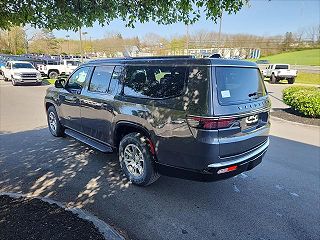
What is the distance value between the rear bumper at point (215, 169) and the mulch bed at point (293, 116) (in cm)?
629

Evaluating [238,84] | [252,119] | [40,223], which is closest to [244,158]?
[252,119]

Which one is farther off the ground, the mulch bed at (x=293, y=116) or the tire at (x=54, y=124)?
the tire at (x=54, y=124)

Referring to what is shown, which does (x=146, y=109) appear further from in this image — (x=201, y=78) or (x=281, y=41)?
(x=281, y=41)

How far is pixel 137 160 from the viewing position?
4.02 meters

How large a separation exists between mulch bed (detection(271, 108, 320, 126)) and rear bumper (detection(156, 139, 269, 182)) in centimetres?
629

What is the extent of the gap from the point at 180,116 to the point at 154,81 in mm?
747

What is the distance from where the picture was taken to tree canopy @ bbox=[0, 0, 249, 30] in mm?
2891

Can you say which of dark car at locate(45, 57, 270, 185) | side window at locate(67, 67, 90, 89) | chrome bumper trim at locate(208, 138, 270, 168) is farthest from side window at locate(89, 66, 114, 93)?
chrome bumper trim at locate(208, 138, 270, 168)

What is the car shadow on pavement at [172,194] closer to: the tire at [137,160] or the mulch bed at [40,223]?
the tire at [137,160]

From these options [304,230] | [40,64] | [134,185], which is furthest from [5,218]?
[40,64]

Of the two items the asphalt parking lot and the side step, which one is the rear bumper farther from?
the side step

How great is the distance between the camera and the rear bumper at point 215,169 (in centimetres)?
315

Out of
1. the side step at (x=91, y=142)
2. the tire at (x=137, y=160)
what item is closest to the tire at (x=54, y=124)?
the side step at (x=91, y=142)

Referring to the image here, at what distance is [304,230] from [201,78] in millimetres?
2216
